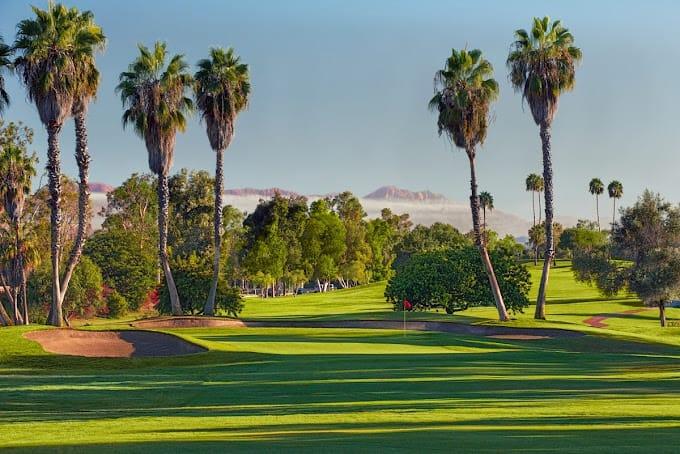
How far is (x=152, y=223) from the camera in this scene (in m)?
131

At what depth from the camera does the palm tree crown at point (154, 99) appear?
57.5 metres

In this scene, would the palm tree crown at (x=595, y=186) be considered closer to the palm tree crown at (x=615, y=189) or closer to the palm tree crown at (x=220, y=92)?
the palm tree crown at (x=615, y=189)

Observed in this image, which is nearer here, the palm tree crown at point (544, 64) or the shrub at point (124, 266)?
the palm tree crown at point (544, 64)

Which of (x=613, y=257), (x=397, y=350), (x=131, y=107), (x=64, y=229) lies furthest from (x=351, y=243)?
(x=397, y=350)

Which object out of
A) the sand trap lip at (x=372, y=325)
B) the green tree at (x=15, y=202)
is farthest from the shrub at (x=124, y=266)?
the sand trap lip at (x=372, y=325)

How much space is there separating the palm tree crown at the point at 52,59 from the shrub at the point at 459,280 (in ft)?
93.1

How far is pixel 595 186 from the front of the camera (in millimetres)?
168875

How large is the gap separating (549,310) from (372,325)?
27362mm

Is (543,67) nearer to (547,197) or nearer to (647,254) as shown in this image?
(547,197)

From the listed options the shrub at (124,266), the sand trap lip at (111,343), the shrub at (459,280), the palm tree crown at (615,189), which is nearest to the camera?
the sand trap lip at (111,343)

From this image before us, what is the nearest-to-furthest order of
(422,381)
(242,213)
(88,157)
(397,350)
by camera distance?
(422,381)
(397,350)
(88,157)
(242,213)

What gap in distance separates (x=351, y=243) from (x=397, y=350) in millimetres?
101384

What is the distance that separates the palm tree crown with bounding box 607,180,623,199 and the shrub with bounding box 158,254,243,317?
380 feet

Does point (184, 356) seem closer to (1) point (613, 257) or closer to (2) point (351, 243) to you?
(1) point (613, 257)
